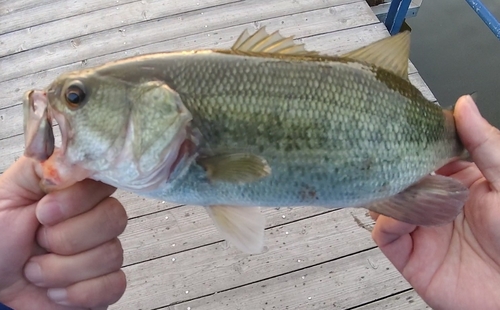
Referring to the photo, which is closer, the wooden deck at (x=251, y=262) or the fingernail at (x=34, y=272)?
the fingernail at (x=34, y=272)

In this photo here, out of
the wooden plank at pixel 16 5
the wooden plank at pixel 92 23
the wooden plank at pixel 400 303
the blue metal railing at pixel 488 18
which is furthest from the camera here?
the wooden plank at pixel 16 5

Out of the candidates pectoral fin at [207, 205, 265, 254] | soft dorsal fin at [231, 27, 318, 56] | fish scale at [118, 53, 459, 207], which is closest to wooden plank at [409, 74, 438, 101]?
fish scale at [118, 53, 459, 207]

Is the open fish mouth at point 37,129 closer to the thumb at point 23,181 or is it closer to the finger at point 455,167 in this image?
the thumb at point 23,181

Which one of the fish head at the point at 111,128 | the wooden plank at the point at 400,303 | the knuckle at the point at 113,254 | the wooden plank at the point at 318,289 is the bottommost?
the wooden plank at the point at 400,303

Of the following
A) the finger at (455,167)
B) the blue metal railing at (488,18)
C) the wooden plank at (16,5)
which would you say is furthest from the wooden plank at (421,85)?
the wooden plank at (16,5)

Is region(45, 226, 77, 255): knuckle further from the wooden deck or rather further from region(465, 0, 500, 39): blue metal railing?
region(465, 0, 500, 39): blue metal railing

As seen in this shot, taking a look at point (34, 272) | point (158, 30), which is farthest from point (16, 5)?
point (34, 272)

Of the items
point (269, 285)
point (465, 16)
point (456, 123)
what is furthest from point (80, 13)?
point (465, 16)

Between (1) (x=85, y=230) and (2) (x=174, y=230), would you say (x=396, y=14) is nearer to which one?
(2) (x=174, y=230)
